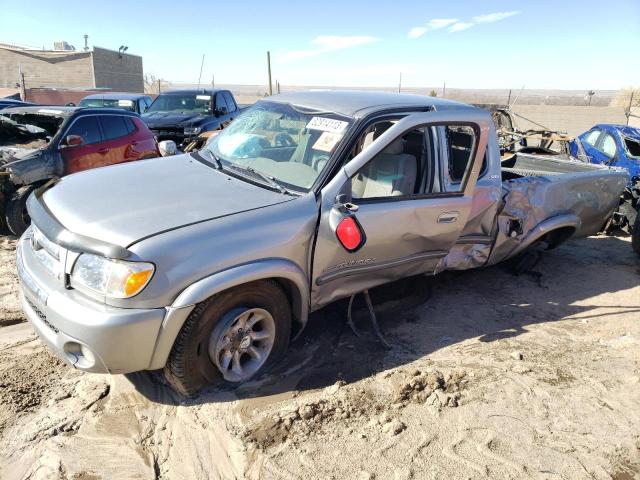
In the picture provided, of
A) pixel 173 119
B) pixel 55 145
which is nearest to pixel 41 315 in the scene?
pixel 55 145

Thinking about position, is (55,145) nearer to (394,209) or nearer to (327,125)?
(327,125)

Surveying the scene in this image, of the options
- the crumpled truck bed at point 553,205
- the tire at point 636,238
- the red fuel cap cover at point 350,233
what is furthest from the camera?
the tire at point 636,238

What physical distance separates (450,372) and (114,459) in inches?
87.8

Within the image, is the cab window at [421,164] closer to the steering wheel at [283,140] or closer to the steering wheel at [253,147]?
the steering wheel at [283,140]

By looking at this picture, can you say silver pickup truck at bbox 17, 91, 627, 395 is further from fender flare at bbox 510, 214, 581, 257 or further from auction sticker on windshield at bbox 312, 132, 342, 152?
fender flare at bbox 510, 214, 581, 257

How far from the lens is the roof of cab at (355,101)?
3.59 metres

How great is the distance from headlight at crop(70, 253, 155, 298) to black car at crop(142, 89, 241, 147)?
8318 mm

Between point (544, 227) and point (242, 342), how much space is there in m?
3.31

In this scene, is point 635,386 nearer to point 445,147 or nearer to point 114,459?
point 445,147

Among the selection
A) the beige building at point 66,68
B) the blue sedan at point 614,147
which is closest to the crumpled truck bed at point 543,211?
the blue sedan at point 614,147

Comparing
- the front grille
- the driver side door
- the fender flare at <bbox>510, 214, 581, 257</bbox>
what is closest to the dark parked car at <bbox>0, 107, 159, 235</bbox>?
the front grille

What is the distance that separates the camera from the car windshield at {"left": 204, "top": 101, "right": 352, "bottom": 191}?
337 centimetres

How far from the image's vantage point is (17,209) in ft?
19.1

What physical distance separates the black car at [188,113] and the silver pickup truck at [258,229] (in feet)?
23.8
